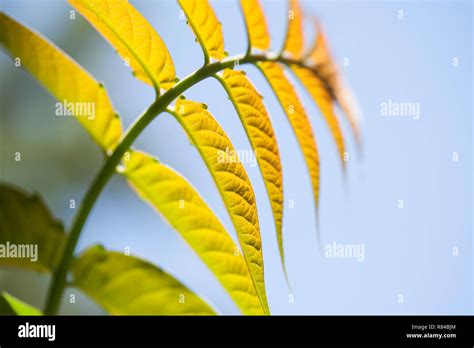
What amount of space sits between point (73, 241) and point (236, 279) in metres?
0.24

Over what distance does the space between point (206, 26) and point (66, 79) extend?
8.9 inches

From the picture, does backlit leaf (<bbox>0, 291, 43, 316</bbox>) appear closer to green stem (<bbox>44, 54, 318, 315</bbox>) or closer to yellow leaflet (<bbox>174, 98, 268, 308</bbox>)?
green stem (<bbox>44, 54, 318, 315</bbox>)

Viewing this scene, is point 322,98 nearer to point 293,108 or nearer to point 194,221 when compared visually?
point 293,108

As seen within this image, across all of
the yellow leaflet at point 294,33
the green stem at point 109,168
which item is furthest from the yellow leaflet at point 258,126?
the yellow leaflet at point 294,33

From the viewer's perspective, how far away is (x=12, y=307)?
72cm

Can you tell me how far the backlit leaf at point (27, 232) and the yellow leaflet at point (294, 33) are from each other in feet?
1.47

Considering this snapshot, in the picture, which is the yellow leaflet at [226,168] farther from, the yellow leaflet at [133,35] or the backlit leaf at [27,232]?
the backlit leaf at [27,232]

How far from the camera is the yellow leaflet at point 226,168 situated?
72 cm

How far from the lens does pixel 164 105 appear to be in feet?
2.47

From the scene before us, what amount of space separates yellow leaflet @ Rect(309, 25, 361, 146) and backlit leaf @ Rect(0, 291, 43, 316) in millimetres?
518

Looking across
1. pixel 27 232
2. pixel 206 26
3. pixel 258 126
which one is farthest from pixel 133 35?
pixel 27 232
